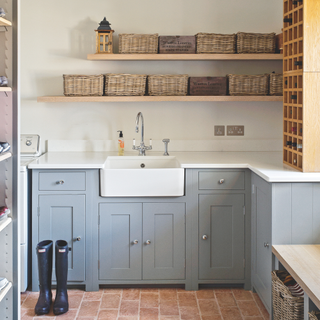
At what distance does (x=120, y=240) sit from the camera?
301cm

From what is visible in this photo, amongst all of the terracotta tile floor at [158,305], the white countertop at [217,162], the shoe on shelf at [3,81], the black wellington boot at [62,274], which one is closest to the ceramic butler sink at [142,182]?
the white countertop at [217,162]

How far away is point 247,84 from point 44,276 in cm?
214

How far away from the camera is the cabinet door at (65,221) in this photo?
2982mm

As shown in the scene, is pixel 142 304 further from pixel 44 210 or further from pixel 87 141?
pixel 87 141

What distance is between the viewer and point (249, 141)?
3.74 meters

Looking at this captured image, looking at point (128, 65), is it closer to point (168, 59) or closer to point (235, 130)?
point (168, 59)

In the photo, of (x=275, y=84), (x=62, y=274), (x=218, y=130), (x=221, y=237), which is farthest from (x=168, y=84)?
(x=62, y=274)

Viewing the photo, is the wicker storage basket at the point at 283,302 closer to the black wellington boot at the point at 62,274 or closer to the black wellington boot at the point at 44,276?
the black wellington boot at the point at 62,274

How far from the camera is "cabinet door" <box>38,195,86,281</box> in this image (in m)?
2.98

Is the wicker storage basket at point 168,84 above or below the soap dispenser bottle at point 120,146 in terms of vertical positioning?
above

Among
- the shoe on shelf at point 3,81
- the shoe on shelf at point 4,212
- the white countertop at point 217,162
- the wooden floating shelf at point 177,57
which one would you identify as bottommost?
the shoe on shelf at point 4,212

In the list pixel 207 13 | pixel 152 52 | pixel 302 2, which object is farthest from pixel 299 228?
pixel 207 13

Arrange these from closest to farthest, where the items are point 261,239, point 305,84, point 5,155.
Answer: point 5,155, point 305,84, point 261,239

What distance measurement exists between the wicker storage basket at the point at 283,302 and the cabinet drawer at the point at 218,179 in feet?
2.55
